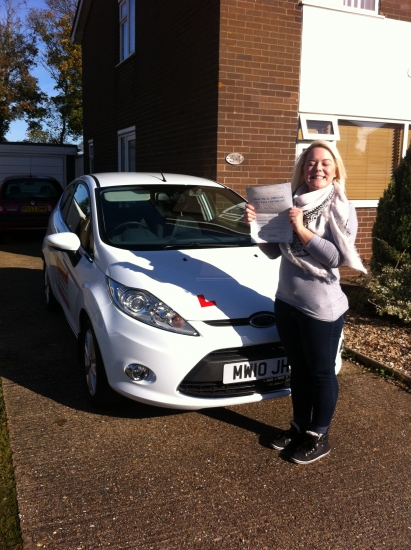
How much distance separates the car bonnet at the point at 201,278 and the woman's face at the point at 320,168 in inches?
34.6

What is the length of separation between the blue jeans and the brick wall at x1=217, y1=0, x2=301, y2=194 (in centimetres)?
482

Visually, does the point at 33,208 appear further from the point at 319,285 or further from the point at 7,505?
the point at 319,285

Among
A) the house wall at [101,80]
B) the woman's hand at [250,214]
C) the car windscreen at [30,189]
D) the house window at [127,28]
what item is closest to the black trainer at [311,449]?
the woman's hand at [250,214]

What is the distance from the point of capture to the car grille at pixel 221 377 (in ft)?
11.0

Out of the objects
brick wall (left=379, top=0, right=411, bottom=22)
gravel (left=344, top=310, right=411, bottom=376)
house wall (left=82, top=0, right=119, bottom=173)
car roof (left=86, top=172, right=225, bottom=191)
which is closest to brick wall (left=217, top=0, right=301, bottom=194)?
brick wall (left=379, top=0, right=411, bottom=22)

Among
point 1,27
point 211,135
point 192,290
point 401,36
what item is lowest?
point 192,290

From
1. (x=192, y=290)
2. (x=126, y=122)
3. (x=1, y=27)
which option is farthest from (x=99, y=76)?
(x=1, y=27)

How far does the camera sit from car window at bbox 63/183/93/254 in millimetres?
4480

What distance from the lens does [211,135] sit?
25.7ft

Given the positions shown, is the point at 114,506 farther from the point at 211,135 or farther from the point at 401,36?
the point at 401,36

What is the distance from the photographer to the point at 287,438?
3471mm

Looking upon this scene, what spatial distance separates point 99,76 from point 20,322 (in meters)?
10.0

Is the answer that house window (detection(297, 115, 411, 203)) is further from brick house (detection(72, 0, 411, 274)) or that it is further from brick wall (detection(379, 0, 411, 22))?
brick wall (detection(379, 0, 411, 22))

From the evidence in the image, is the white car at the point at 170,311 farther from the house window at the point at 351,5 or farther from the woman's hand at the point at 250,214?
the house window at the point at 351,5
